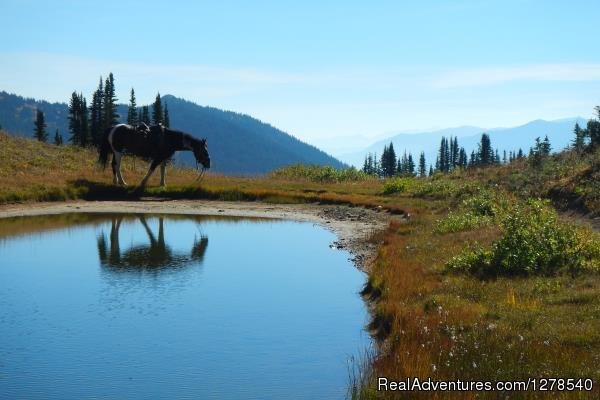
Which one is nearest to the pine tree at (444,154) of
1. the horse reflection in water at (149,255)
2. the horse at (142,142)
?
the horse at (142,142)

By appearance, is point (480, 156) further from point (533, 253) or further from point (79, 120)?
point (533, 253)

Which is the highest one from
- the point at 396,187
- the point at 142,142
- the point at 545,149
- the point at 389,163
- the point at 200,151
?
the point at 389,163

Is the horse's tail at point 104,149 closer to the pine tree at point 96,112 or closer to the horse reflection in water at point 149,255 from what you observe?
the horse reflection in water at point 149,255

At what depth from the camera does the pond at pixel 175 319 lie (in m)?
10.6

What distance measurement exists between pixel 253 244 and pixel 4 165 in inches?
895

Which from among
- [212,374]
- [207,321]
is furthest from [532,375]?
[207,321]

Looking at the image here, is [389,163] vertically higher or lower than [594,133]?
higher

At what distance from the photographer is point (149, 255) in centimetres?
2280

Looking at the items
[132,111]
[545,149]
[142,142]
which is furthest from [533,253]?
[132,111]

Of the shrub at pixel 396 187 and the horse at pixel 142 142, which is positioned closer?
the horse at pixel 142 142

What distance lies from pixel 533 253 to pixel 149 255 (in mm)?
13141

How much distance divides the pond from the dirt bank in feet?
18.9

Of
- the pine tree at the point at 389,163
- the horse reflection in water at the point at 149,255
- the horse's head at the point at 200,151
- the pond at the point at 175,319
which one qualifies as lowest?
the pond at the point at 175,319

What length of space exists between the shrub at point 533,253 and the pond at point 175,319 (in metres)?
3.34
